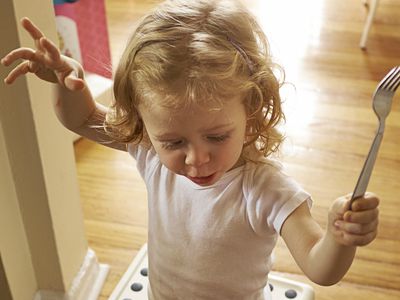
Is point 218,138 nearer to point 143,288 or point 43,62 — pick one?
point 43,62

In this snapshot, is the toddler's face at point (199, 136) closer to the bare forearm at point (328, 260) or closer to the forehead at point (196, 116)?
the forehead at point (196, 116)

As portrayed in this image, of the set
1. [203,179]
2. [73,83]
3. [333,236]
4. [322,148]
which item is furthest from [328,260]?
[322,148]

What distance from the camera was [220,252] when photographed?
800 millimetres

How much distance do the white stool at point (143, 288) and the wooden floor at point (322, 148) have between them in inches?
5.2

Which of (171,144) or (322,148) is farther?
(322,148)

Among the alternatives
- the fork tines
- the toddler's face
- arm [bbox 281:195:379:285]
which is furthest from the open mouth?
the fork tines

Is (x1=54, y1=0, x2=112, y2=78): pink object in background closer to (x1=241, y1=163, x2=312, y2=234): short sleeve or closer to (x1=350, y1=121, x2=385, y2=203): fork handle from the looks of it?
(x1=241, y1=163, x2=312, y2=234): short sleeve

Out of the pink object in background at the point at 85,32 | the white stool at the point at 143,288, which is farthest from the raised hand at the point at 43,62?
the pink object in background at the point at 85,32

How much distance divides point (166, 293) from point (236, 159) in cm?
28

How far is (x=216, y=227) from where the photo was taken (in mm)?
782

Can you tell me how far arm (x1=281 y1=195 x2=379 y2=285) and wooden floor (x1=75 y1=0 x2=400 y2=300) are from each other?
285 millimetres

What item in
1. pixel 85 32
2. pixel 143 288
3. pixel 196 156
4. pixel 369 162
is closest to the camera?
pixel 369 162

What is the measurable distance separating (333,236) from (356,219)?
0.04m

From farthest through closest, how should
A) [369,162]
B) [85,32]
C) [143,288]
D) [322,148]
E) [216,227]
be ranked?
1. [85,32]
2. [322,148]
3. [143,288]
4. [216,227]
5. [369,162]
